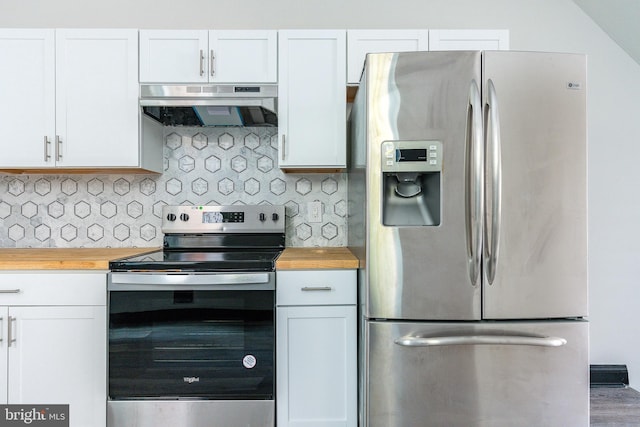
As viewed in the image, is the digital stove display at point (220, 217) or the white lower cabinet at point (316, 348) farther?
the digital stove display at point (220, 217)

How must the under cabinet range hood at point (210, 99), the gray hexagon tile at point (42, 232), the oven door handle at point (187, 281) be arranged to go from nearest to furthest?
1. the oven door handle at point (187, 281)
2. the under cabinet range hood at point (210, 99)
3. the gray hexagon tile at point (42, 232)

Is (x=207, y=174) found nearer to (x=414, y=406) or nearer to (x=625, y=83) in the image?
(x=414, y=406)

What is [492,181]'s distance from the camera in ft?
4.98

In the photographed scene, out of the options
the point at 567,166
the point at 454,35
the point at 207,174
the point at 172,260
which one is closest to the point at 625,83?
the point at 454,35

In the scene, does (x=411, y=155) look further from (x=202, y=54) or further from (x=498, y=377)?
(x=202, y=54)

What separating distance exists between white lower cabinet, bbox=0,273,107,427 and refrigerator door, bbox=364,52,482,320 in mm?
1254

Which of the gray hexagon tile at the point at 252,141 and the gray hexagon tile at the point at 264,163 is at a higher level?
the gray hexagon tile at the point at 252,141

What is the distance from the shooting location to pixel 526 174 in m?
1.54

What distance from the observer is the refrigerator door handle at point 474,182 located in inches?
59.4

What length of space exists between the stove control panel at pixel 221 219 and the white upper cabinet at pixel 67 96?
0.42 m

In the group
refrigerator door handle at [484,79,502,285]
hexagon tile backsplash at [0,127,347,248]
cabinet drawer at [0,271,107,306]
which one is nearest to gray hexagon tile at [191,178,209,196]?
hexagon tile backsplash at [0,127,347,248]

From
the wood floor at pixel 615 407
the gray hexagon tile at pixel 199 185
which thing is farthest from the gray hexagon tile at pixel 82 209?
the wood floor at pixel 615 407
